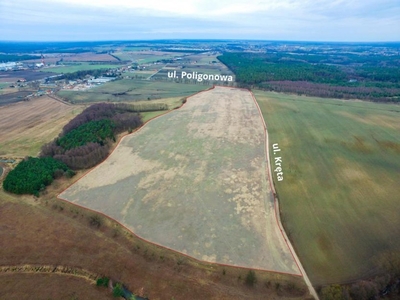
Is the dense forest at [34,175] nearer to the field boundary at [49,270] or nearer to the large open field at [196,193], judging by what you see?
the large open field at [196,193]

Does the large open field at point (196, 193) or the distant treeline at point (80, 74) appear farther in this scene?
the distant treeline at point (80, 74)

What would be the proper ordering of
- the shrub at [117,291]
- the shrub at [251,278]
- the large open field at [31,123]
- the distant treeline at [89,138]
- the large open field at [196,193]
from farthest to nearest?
the large open field at [31,123] < the distant treeline at [89,138] < the large open field at [196,193] < the shrub at [251,278] < the shrub at [117,291]

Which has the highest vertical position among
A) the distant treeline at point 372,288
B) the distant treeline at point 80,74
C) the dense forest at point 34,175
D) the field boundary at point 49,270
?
the distant treeline at point 80,74

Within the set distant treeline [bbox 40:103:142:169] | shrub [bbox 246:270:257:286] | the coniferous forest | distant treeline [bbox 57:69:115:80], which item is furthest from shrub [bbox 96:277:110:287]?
distant treeline [bbox 57:69:115:80]

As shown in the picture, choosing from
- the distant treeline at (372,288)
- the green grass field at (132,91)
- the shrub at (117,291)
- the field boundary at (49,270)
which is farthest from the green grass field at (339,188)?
the green grass field at (132,91)

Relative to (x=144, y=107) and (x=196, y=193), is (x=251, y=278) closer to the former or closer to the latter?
(x=196, y=193)

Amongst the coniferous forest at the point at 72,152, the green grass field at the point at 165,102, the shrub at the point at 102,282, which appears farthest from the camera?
the green grass field at the point at 165,102

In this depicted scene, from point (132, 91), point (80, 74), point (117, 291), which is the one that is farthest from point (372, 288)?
point (80, 74)
